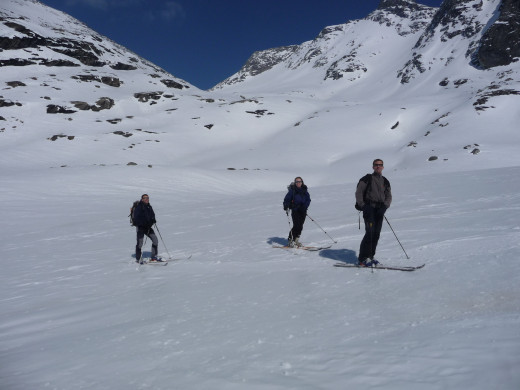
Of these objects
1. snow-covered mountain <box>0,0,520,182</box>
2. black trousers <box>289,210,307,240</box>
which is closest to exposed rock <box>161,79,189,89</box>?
snow-covered mountain <box>0,0,520,182</box>

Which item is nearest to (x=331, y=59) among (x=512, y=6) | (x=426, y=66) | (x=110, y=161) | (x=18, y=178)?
(x=426, y=66)

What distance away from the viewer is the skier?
25.1ft

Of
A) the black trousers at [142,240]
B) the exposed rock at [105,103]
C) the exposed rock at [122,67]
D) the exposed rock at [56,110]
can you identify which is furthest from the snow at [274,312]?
the exposed rock at [122,67]

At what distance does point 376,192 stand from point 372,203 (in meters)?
0.25

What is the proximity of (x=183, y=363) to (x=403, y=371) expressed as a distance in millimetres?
2312

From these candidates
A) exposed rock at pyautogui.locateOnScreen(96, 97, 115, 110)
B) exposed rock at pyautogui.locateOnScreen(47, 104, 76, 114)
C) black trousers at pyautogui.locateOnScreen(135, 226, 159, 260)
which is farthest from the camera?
exposed rock at pyautogui.locateOnScreen(96, 97, 115, 110)

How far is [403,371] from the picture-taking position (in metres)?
3.48

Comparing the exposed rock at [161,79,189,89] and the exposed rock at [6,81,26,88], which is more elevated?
the exposed rock at [161,79,189,89]

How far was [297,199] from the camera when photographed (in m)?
10.4

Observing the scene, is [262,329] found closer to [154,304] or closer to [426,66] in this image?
[154,304]

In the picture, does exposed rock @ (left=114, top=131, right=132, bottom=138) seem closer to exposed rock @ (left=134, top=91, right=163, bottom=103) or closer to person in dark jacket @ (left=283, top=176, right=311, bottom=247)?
exposed rock @ (left=134, top=91, right=163, bottom=103)

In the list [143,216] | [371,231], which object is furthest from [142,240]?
[371,231]

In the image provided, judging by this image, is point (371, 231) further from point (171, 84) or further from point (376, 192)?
point (171, 84)

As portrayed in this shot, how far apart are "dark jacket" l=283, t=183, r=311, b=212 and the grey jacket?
272 cm
